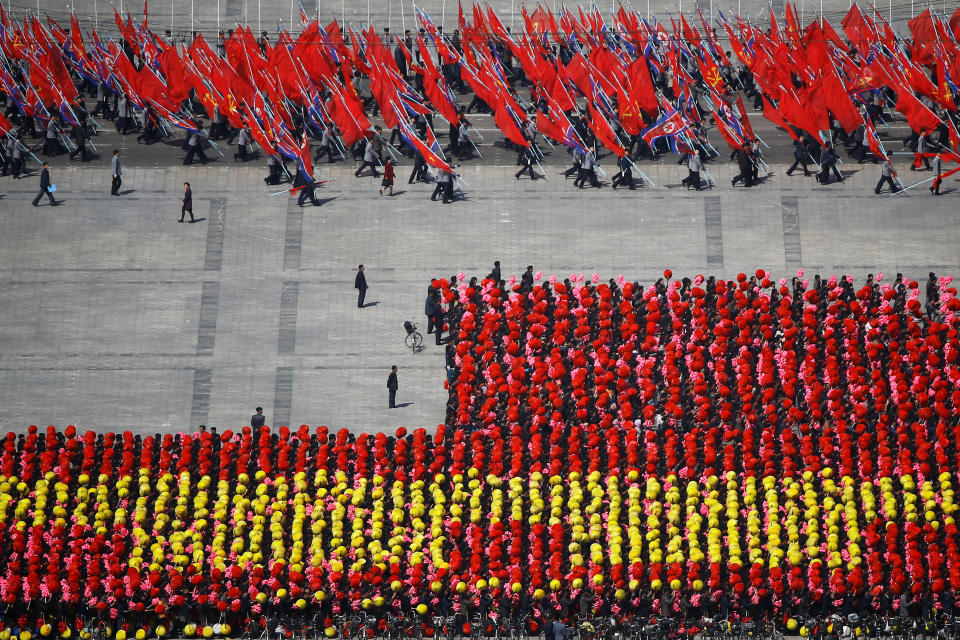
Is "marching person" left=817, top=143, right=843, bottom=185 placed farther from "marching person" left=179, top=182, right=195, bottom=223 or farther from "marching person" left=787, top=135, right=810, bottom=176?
"marching person" left=179, top=182, right=195, bottom=223

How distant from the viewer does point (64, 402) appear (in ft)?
185

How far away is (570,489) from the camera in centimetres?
5059

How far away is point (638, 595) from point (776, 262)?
17.3 meters

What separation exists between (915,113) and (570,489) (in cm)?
2258

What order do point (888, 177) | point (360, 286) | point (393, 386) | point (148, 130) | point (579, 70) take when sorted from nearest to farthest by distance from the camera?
point (393, 386) → point (360, 286) → point (888, 177) → point (579, 70) → point (148, 130)

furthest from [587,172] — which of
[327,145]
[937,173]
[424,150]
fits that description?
[937,173]

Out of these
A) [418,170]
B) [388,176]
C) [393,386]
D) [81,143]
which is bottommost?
[393,386]

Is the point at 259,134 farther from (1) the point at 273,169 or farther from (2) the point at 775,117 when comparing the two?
(2) the point at 775,117

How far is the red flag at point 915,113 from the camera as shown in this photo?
6525 cm

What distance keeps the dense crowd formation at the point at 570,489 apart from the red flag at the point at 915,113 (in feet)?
32.1

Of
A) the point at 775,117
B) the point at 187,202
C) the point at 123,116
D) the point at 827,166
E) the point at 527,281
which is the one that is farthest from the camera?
the point at 123,116

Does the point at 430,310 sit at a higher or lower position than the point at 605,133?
lower

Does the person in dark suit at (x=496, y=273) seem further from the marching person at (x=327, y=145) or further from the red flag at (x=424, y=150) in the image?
the marching person at (x=327, y=145)

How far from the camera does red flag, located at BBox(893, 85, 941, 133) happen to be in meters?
65.2
